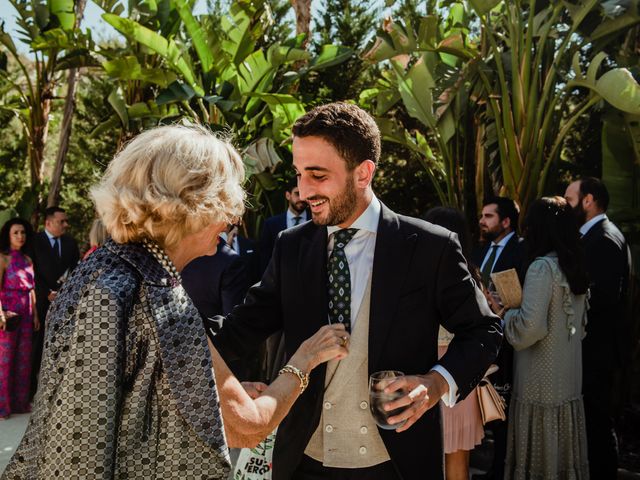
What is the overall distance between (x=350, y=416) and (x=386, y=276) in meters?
0.50

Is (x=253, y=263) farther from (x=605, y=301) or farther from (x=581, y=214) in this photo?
(x=605, y=301)

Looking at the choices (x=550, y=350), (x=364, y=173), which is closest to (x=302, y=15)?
(x=550, y=350)

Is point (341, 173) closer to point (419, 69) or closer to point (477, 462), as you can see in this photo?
point (477, 462)

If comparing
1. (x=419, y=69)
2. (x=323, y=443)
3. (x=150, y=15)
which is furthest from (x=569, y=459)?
(x=150, y=15)

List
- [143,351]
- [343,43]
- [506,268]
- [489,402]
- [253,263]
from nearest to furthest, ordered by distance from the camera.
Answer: [143,351], [489,402], [506,268], [253,263], [343,43]


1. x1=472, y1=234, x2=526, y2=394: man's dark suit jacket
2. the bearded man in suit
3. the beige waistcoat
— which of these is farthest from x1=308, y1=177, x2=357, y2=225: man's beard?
x1=472, y1=234, x2=526, y2=394: man's dark suit jacket

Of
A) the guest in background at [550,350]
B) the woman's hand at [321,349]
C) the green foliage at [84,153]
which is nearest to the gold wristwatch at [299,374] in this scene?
the woman's hand at [321,349]

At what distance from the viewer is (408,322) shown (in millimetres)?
2396

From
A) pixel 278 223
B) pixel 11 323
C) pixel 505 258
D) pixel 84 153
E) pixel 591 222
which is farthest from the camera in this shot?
pixel 84 153

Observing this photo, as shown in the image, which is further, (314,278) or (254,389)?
(314,278)

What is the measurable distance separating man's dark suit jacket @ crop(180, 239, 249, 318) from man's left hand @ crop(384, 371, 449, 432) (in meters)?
2.74

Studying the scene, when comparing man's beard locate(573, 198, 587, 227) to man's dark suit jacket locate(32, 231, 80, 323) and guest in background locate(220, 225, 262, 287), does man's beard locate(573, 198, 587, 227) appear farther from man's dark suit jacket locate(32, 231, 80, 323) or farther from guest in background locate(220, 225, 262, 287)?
man's dark suit jacket locate(32, 231, 80, 323)

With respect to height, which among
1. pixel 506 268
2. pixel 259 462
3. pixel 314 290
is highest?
pixel 506 268

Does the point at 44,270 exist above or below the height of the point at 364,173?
below
